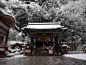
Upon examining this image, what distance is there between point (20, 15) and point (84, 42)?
76.4 feet

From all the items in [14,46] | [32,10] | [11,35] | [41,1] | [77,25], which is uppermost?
[41,1]

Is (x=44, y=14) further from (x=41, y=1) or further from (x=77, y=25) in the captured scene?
(x=77, y=25)

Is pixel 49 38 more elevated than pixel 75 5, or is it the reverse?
pixel 75 5

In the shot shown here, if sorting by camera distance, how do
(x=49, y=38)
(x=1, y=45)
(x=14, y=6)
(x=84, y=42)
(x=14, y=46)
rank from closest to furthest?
1. (x=1, y=45)
2. (x=49, y=38)
3. (x=14, y=46)
4. (x=14, y=6)
5. (x=84, y=42)

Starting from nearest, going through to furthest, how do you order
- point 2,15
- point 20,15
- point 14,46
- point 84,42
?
point 2,15
point 14,46
point 20,15
point 84,42

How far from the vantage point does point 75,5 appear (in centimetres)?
2086

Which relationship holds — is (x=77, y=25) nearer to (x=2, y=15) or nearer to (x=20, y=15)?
(x=20, y=15)

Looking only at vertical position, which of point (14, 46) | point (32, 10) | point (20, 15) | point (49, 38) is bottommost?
point (14, 46)

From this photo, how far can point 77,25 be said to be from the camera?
2370 centimetres

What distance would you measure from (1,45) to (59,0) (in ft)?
91.0

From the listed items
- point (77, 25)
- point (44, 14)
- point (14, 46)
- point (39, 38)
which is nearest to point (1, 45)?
point (39, 38)

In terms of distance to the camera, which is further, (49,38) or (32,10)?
(32,10)

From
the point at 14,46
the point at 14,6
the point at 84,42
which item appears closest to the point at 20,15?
the point at 14,6

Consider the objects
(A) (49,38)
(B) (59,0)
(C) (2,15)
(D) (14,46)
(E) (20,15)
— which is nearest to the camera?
(C) (2,15)
